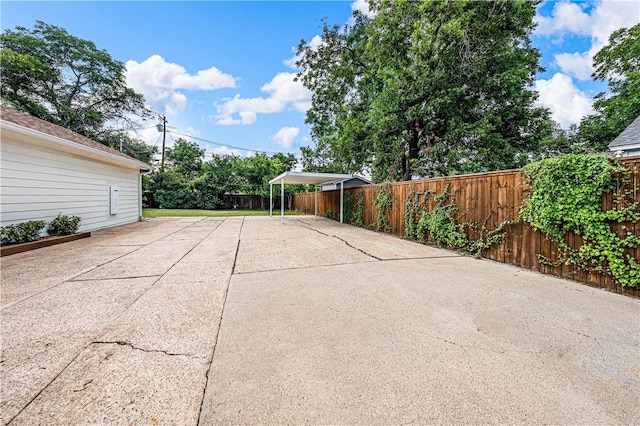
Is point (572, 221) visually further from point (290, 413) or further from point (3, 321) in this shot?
point (3, 321)

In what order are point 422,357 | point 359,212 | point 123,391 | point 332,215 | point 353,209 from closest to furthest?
1. point 123,391
2. point 422,357
3. point 359,212
4. point 353,209
5. point 332,215

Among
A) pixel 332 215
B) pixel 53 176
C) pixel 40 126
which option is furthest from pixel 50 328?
pixel 332 215

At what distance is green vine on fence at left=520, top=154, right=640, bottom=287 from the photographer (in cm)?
321

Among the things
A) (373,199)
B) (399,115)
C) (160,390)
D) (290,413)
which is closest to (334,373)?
(290,413)

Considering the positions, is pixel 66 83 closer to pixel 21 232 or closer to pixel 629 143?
pixel 21 232

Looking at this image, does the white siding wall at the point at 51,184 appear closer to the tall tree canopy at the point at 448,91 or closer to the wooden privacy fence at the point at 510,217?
the tall tree canopy at the point at 448,91

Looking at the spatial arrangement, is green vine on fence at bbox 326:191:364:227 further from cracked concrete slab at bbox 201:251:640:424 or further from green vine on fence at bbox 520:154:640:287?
cracked concrete slab at bbox 201:251:640:424

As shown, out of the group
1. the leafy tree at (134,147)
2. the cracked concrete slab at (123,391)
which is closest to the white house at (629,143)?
the cracked concrete slab at (123,391)

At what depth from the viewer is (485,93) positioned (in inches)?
396

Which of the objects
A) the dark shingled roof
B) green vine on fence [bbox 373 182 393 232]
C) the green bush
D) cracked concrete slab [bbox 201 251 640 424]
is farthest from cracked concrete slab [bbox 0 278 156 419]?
the dark shingled roof

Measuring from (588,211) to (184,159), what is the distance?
28780 mm

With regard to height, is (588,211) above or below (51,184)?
below

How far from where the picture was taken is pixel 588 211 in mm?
3457

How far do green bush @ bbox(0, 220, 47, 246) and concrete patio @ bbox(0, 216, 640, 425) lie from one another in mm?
2115
